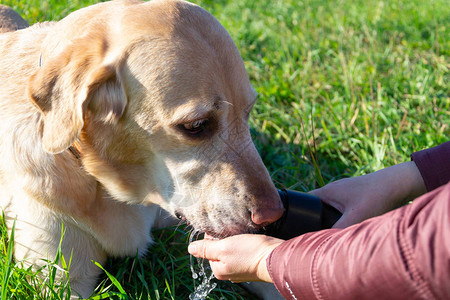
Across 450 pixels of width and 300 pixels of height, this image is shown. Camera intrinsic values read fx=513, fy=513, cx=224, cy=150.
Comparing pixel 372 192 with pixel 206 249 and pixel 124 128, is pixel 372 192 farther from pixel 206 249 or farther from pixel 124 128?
pixel 124 128

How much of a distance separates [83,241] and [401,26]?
4249 mm

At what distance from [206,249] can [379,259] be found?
842 mm

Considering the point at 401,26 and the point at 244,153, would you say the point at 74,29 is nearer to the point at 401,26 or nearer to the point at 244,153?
the point at 244,153

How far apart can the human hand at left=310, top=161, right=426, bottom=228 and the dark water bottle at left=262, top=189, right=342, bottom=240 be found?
0.09m

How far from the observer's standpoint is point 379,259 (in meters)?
1.59

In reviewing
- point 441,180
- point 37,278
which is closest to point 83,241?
point 37,278

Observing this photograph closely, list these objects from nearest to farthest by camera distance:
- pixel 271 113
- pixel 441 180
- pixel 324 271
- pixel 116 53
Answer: pixel 324 271 → pixel 116 53 → pixel 441 180 → pixel 271 113

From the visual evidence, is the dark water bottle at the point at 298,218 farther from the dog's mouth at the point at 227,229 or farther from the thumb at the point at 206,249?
the thumb at the point at 206,249

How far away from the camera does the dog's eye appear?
218cm

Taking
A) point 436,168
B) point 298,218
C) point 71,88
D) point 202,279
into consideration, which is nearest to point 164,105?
point 71,88

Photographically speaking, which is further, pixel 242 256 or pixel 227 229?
pixel 227 229

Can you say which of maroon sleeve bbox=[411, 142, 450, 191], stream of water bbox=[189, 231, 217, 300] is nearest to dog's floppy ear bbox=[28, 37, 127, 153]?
stream of water bbox=[189, 231, 217, 300]

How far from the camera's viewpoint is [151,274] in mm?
2646

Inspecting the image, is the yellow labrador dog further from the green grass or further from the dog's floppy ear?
the green grass
